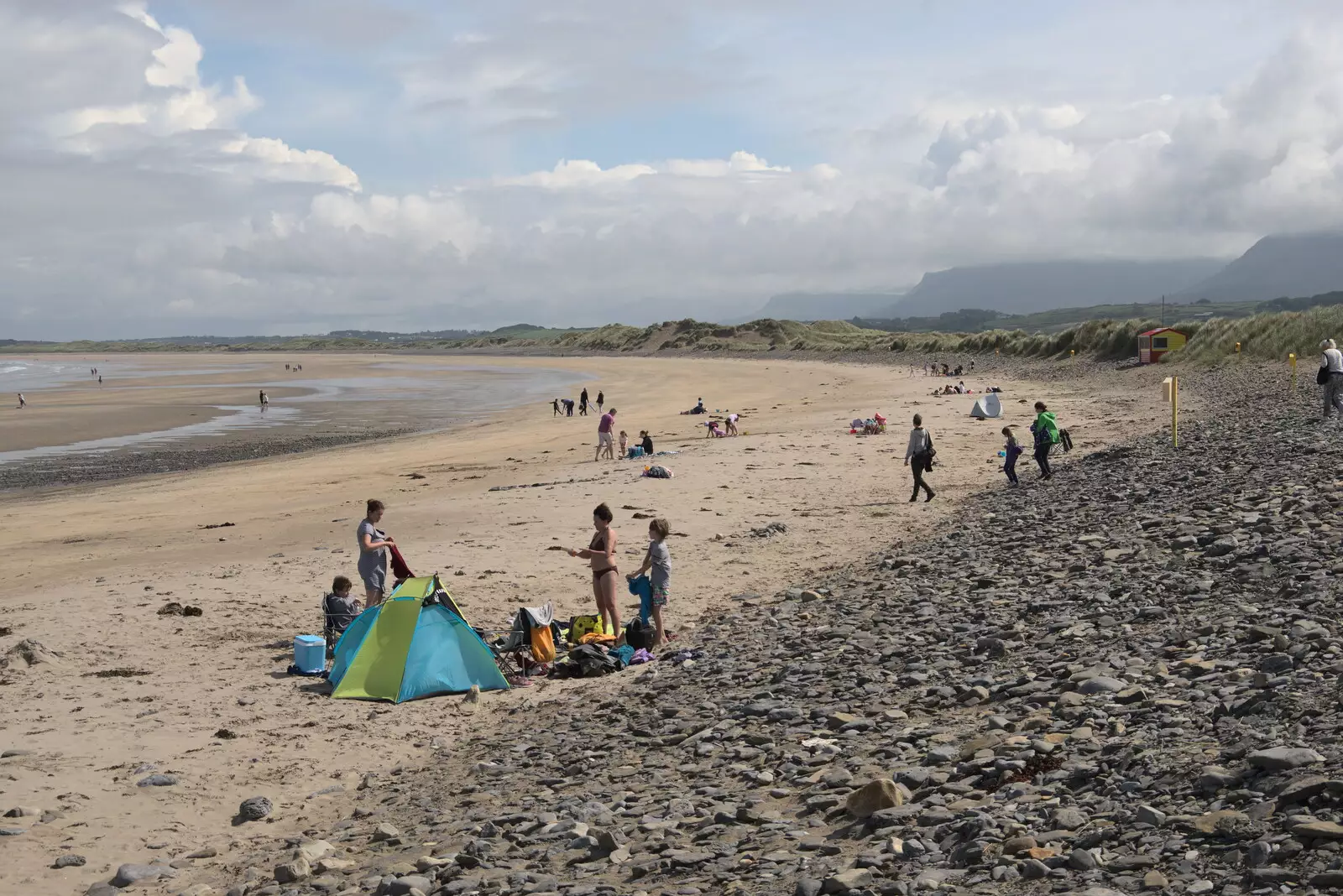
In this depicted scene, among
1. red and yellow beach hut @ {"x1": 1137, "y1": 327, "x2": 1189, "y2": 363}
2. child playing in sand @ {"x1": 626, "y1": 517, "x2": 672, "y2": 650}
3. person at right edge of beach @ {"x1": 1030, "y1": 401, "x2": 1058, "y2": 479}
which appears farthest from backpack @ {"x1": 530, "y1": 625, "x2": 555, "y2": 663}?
red and yellow beach hut @ {"x1": 1137, "y1": 327, "x2": 1189, "y2": 363}

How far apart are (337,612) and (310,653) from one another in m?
0.85

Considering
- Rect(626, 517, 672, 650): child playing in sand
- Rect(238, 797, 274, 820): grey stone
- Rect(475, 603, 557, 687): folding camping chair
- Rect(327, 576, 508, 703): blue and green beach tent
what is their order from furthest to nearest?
1. Rect(626, 517, 672, 650): child playing in sand
2. Rect(475, 603, 557, 687): folding camping chair
3. Rect(327, 576, 508, 703): blue and green beach tent
4. Rect(238, 797, 274, 820): grey stone

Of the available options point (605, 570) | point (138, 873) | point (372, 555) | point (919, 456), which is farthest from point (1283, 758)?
point (919, 456)

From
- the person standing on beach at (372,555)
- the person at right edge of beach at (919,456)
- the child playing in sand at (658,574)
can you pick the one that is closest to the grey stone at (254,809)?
the person standing on beach at (372,555)

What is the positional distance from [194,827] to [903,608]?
25.5 ft

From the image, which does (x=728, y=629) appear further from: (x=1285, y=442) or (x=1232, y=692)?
(x=1285, y=442)

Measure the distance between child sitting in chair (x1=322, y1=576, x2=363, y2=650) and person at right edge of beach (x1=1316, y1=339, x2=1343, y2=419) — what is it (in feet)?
69.7

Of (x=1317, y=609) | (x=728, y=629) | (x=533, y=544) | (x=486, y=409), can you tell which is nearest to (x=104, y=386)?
(x=486, y=409)

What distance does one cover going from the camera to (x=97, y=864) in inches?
315

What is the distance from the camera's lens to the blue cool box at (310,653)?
39.9ft

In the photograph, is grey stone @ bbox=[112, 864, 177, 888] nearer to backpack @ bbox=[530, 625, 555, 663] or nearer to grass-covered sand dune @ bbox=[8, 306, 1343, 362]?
backpack @ bbox=[530, 625, 555, 663]

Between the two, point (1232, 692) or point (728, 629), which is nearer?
point (1232, 692)

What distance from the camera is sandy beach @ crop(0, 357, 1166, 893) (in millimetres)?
9406

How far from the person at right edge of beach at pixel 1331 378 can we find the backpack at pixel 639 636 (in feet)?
60.3
